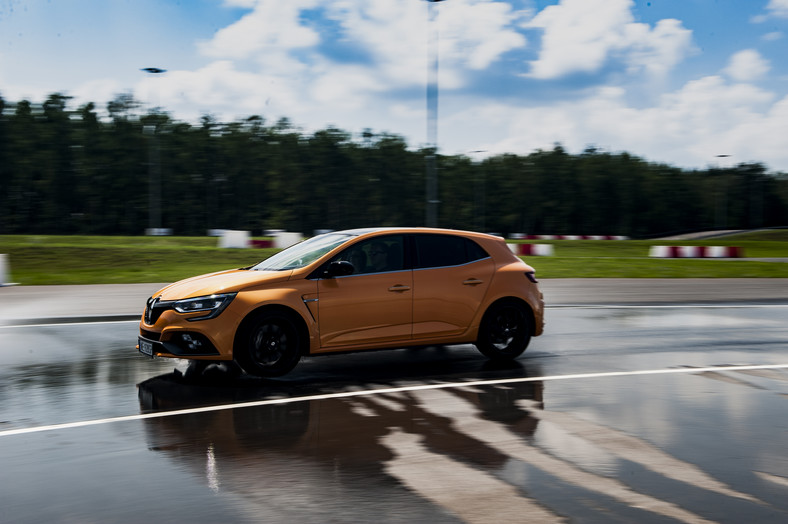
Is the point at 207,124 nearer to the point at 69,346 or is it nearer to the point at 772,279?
the point at 772,279

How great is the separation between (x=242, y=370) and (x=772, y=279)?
66.0ft

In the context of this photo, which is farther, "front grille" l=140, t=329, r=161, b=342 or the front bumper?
"front grille" l=140, t=329, r=161, b=342

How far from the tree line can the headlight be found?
2658 inches

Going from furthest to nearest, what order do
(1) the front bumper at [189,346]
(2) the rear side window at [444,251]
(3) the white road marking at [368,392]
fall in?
(2) the rear side window at [444,251] < (1) the front bumper at [189,346] < (3) the white road marking at [368,392]

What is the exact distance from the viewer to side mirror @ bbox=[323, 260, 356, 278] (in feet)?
27.6

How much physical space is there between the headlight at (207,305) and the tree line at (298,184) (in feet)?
222

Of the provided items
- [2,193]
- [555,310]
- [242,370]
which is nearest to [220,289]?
[242,370]

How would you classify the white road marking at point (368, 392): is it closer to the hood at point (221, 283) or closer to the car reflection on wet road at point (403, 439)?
the car reflection on wet road at point (403, 439)

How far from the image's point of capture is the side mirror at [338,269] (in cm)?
841

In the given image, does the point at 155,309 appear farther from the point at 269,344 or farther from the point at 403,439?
the point at 403,439

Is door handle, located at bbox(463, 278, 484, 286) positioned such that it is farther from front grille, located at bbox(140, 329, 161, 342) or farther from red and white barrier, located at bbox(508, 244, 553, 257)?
red and white barrier, located at bbox(508, 244, 553, 257)

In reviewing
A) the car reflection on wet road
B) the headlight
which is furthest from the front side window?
the headlight

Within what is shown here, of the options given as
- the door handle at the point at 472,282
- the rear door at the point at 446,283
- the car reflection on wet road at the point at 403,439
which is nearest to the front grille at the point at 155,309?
the car reflection on wet road at the point at 403,439

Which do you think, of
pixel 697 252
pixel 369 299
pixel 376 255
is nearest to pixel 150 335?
pixel 369 299
